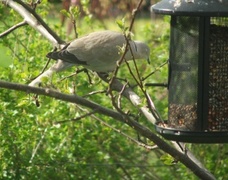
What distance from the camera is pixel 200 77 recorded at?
4.48m

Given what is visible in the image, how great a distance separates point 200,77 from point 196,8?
0.44 metres

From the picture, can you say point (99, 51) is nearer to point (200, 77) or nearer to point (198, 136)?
point (200, 77)

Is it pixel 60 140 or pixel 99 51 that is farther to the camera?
pixel 99 51

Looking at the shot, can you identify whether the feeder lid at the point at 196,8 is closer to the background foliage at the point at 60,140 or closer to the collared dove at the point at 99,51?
the background foliage at the point at 60,140

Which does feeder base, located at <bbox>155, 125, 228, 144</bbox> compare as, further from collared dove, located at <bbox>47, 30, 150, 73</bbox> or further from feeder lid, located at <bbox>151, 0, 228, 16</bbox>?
collared dove, located at <bbox>47, 30, 150, 73</bbox>

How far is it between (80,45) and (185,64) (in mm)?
1604

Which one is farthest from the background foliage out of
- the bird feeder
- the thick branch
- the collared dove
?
the thick branch

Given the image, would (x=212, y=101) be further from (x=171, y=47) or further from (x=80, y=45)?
(x=80, y=45)

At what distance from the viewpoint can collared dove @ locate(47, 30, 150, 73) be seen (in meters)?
5.86

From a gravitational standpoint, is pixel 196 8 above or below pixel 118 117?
above

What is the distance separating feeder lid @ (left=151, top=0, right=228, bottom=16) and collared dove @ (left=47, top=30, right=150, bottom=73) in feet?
4.95

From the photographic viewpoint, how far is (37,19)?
5004mm

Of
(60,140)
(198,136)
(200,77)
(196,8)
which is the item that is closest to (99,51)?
(60,140)

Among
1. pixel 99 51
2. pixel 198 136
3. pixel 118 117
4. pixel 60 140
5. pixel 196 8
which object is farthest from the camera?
pixel 99 51
